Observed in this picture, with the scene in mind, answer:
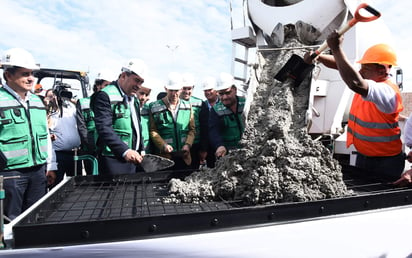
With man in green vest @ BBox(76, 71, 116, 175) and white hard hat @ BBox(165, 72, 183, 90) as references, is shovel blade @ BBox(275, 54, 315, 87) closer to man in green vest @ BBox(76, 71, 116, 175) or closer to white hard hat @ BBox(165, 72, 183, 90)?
white hard hat @ BBox(165, 72, 183, 90)

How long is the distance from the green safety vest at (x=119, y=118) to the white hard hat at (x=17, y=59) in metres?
0.72

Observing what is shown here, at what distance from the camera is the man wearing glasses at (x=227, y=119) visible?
376 centimetres

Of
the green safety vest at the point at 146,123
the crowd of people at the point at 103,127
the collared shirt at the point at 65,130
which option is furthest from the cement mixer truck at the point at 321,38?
the collared shirt at the point at 65,130

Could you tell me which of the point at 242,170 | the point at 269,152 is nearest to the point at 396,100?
the point at 269,152

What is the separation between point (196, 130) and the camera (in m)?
4.38

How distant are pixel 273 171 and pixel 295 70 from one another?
43.8 inches

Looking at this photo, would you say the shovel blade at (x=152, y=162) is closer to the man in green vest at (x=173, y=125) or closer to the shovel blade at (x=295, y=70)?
the man in green vest at (x=173, y=125)

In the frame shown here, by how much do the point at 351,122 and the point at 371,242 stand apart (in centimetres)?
144

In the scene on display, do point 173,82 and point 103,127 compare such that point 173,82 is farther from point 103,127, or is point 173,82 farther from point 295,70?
point 295,70

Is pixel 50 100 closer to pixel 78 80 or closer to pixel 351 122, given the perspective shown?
pixel 78 80

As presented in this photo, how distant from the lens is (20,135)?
8.91 ft

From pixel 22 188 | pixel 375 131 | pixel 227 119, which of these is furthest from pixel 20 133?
pixel 375 131

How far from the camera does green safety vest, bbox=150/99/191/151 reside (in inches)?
164

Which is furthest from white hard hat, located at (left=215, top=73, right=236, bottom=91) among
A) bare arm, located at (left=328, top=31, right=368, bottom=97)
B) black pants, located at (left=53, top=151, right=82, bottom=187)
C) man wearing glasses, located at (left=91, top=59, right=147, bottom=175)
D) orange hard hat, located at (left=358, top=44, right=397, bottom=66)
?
black pants, located at (left=53, top=151, right=82, bottom=187)
